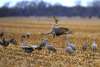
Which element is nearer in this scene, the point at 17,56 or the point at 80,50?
the point at 17,56

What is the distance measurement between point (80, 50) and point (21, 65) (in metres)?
4.85

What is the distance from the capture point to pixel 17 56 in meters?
16.2

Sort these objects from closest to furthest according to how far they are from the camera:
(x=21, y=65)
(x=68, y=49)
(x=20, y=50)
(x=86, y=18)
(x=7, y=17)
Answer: (x=21, y=65)
(x=68, y=49)
(x=20, y=50)
(x=7, y=17)
(x=86, y=18)

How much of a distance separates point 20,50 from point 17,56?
1.63m

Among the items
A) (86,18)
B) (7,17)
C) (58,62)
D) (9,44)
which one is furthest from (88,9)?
(58,62)

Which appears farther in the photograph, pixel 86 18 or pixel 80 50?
pixel 86 18

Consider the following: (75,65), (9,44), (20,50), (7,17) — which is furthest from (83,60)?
(7,17)

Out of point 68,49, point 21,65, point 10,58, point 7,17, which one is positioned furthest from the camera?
point 7,17

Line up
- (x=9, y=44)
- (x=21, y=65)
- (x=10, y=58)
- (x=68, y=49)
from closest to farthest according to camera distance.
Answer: (x=21, y=65)
(x=10, y=58)
(x=68, y=49)
(x=9, y=44)

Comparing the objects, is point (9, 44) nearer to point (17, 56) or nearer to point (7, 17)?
point (17, 56)

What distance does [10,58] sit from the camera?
15547 millimetres

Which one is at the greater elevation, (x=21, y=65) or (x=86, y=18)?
(x=21, y=65)

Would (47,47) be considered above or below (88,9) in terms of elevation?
above

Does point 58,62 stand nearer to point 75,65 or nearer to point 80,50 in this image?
point 75,65
